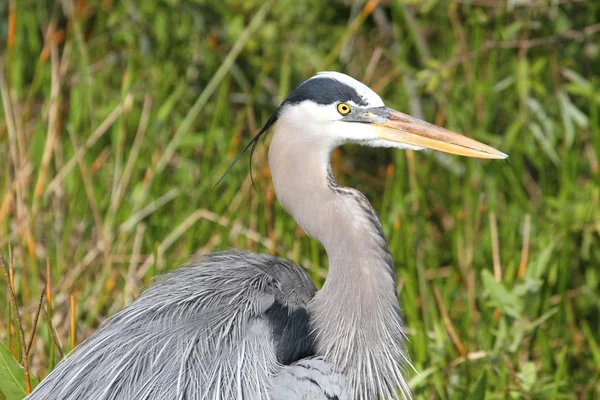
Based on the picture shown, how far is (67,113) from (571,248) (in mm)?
2423

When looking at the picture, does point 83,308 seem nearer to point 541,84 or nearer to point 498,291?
point 498,291

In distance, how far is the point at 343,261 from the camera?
2.47 m

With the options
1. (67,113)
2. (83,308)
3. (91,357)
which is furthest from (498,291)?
(67,113)

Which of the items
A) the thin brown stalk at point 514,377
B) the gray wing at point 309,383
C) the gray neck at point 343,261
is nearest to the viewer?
the gray wing at point 309,383

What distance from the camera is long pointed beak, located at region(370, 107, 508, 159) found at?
2527 millimetres

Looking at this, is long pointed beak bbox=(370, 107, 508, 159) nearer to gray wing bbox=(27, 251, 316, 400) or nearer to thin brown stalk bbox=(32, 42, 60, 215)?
gray wing bbox=(27, 251, 316, 400)

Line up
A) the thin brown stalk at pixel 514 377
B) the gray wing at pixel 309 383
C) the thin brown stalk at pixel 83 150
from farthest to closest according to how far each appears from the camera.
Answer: the thin brown stalk at pixel 83 150, the thin brown stalk at pixel 514 377, the gray wing at pixel 309 383

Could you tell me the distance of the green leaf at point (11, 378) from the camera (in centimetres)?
236

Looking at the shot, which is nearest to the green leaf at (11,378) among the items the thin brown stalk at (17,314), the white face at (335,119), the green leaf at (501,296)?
the thin brown stalk at (17,314)

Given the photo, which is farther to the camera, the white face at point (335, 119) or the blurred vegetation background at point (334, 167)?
the blurred vegetation background at point (334, 167)

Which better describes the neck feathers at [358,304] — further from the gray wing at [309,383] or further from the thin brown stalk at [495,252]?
the thin brown stalk at [495,252]

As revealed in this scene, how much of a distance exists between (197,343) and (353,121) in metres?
0.72

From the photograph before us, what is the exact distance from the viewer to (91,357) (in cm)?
232

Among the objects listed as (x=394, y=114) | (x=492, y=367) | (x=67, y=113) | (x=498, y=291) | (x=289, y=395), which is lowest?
(x=492, y=367)
